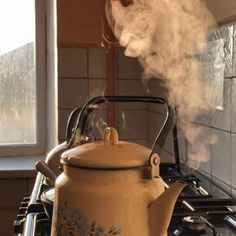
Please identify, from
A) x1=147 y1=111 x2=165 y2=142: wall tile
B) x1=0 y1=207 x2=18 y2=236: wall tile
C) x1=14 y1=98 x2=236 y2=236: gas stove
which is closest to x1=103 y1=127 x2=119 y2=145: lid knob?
x1=14 y1=98 x2=236 y2=236: gas stove

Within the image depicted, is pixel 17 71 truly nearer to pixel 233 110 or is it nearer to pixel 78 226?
pixel 233 110

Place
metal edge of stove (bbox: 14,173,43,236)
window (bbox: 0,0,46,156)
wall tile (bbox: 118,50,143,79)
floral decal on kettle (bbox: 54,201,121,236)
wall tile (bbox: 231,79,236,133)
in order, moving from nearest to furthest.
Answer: floral decal on kettle (bbox: 54,201,121,236) < metal edge of stove (bbox: 14,173,43,236) < wall tile (bbox: 231,79,236,133) < wall tile (bbox: 118,50,143,79) < window (bbox: 0,0,46,156)

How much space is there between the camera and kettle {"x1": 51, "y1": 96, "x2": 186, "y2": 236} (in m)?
0.66

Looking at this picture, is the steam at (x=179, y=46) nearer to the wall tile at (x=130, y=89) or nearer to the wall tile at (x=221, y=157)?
the wall tile at (x=221, y=157)

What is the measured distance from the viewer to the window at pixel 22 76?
2381 mm

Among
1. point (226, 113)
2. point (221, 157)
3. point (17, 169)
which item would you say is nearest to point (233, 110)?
point (226, 113)

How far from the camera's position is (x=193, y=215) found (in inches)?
40.1

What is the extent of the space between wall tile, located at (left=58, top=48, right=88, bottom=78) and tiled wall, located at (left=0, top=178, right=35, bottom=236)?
51cm

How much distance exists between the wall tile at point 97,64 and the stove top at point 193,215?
860 mm

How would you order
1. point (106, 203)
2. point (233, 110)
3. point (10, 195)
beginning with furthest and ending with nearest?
point (10, 195)
point (233, 110)
point (106, 203)

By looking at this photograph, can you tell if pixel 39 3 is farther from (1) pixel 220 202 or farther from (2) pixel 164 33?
(1) pixel 220 202

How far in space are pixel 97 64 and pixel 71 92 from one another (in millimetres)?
171

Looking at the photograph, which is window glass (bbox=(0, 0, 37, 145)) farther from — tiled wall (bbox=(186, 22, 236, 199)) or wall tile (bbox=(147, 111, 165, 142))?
tiled wall (bbox=(186, 22, 236, 199))

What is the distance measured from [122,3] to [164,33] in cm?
33
